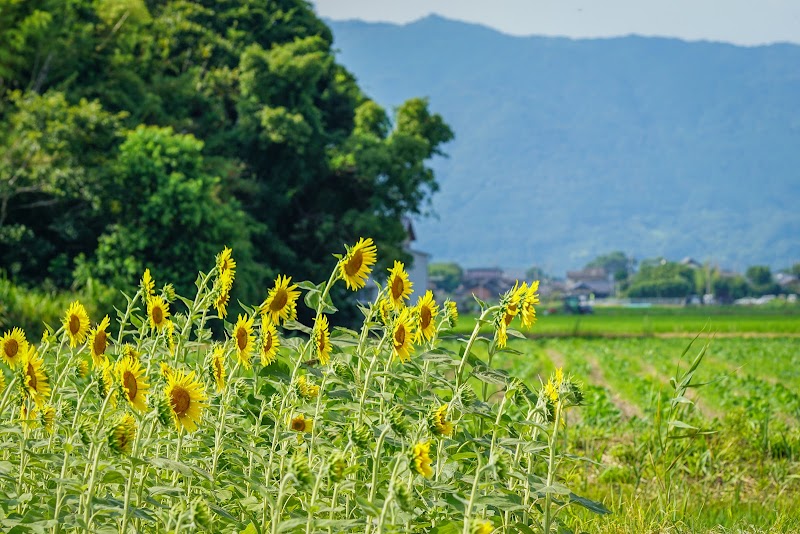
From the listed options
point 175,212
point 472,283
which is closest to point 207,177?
point 175,212

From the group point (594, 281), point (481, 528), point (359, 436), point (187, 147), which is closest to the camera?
point (481, 528)

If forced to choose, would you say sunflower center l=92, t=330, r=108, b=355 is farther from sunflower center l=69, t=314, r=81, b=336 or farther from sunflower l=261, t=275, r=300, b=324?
sunflower l=261, t=275, r=300, b=324

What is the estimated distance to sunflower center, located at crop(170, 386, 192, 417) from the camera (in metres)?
2.30

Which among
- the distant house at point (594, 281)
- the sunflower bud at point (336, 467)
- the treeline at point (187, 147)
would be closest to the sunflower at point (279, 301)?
the sunflower bud at point (336, 467)

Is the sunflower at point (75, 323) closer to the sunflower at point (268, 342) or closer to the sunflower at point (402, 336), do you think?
the sunflower at point (268, 342)

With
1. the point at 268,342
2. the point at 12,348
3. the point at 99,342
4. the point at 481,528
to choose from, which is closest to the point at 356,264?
the point at 268,342

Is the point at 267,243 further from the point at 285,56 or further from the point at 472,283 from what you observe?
the point at 472,283

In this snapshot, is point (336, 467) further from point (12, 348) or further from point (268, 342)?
point (12, 348)

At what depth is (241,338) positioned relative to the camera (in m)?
2.78

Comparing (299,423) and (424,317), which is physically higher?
(424,317)

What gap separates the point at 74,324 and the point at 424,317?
0.99 meters

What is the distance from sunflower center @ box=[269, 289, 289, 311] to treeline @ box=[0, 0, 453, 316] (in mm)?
17470

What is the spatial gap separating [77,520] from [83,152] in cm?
1974

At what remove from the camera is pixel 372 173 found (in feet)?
86.7
